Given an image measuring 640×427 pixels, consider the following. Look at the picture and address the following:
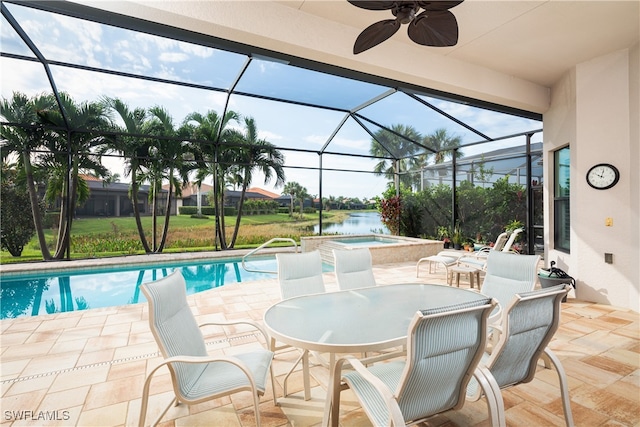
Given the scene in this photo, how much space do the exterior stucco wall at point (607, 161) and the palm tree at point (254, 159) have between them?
23.6 feet

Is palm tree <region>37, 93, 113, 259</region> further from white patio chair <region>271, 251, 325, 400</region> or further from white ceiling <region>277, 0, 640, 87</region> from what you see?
white patio chair <region>271, 251, 325, 400</region>

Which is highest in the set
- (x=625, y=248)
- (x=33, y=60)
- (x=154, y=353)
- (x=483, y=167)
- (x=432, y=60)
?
(x=33, y=60)

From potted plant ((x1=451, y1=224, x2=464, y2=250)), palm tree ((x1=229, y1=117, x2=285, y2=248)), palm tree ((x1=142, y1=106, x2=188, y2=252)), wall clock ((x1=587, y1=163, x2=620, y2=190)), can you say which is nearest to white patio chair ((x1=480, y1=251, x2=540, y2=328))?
wall clock ((x1=587, y1=163, x2=620, y2=190))

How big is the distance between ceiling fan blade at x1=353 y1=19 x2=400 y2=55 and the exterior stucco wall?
12.1 feet

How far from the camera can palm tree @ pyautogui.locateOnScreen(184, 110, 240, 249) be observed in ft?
28.3

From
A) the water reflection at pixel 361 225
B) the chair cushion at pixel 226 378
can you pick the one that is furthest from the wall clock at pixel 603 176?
the water reflection at pixel 361 225

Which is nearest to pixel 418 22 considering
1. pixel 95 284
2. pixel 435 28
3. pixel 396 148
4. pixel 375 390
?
pixel 435 28

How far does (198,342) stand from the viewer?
197 cm

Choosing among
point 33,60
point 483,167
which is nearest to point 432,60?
point 483,167

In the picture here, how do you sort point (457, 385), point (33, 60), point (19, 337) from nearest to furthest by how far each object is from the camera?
1. point (457, 385)
2. point (19, 337)
3. point (33, 60)

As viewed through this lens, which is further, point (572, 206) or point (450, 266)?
point (450, 266)

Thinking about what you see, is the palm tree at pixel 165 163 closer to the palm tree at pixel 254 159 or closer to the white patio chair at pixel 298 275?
the palm tree at pixel 254 159

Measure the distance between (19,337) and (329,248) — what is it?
674 centimetres

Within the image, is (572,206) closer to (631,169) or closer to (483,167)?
(631,169)
